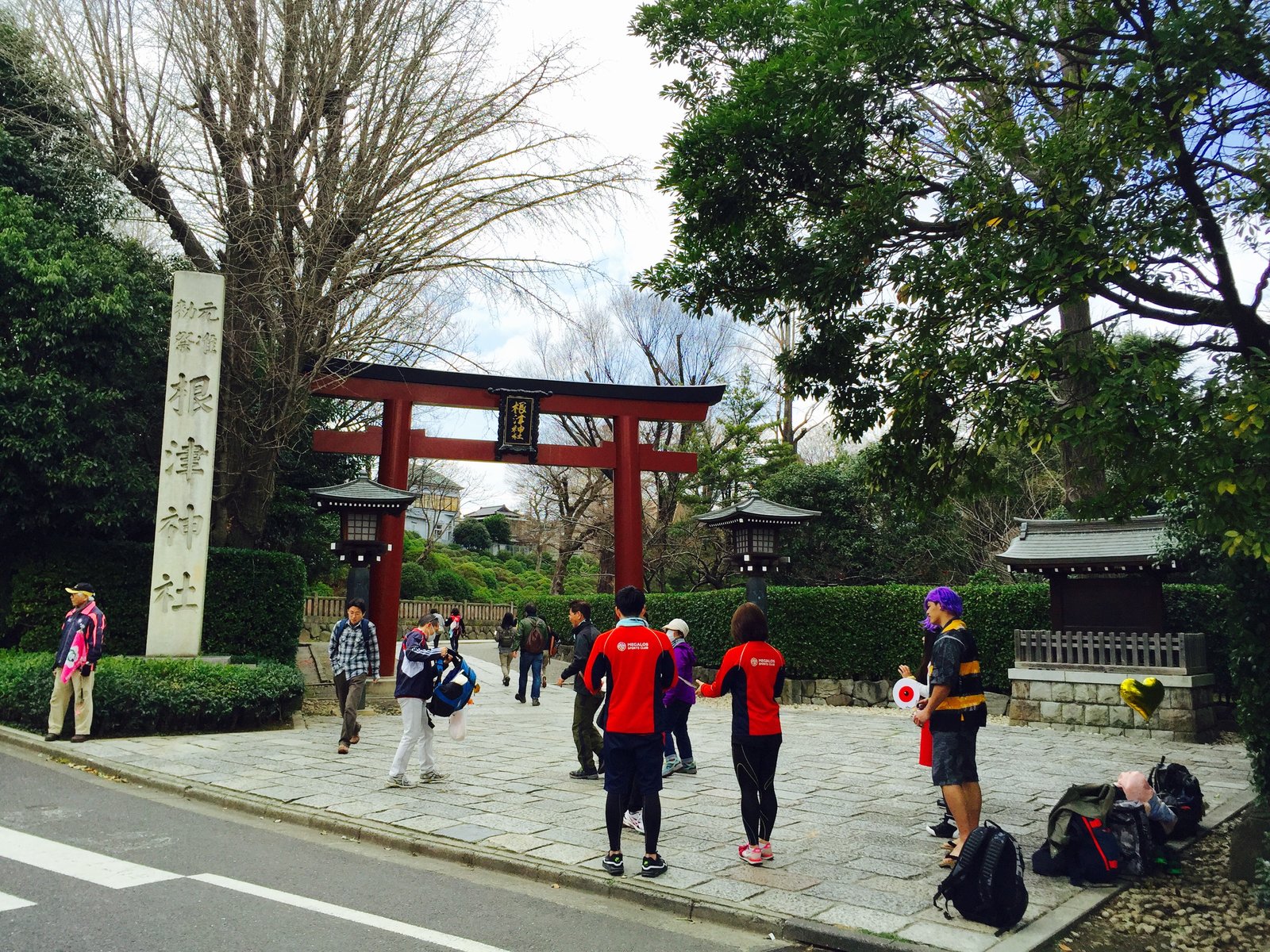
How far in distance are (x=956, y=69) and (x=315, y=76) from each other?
9839mm

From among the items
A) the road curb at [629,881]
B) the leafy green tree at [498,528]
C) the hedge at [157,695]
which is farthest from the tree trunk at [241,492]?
the leafy green tree at [498,528]

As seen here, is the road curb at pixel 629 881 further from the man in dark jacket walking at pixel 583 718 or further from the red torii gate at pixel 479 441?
the red torii gate at pixel 479 441

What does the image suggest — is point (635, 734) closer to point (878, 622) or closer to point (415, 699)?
point (415, 699)

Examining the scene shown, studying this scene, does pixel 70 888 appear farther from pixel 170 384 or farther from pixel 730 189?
pixel 170 384

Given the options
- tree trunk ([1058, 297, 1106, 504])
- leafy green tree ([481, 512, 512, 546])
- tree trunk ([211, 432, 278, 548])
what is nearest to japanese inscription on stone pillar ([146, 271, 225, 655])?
tree trunk ([211, 432, 278, 548])

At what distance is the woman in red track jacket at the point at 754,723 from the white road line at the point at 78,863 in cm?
341

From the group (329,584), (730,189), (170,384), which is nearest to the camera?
(730,189)

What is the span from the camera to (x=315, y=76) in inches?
504

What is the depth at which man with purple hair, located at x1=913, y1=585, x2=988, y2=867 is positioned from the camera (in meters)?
5.34

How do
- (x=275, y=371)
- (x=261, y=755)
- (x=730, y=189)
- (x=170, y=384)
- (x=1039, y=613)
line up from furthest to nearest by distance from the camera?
(x=1039, y=613)
(x=275, y=371)
(x=170, y=384)
(x=261, y=755)
(x=730, y=189)

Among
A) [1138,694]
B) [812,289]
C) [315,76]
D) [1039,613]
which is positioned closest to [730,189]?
[812,289]

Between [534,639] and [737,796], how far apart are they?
9.08 meters

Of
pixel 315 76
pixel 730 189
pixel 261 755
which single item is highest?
pixel 315 76

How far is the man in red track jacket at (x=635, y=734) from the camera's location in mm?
5320
